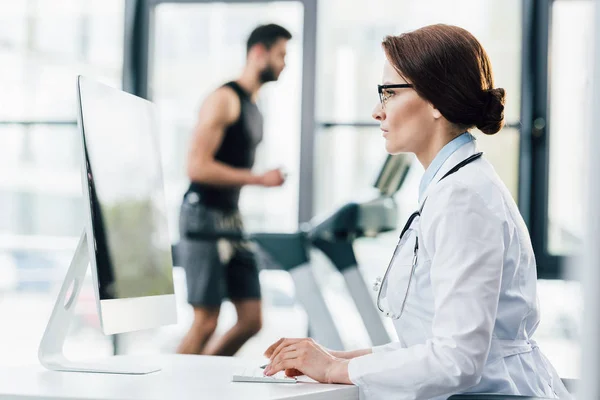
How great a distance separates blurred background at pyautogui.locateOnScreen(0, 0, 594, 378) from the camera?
12.0 feet

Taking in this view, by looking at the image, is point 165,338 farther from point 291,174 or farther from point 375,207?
point 375,207

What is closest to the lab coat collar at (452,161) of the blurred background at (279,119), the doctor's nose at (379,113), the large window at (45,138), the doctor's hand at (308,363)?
the doctor's nose at (379,113)

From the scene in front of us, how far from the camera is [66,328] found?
1.31m

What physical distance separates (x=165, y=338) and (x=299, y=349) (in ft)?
10.0

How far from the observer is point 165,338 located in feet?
13.5

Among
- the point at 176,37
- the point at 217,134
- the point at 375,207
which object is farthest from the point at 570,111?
the point at 176,37

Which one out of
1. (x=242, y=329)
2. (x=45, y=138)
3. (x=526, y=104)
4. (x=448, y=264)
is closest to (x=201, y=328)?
(x=242, y=329)

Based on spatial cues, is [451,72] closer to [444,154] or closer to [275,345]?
[444,154]

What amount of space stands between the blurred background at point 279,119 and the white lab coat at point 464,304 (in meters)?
2.31

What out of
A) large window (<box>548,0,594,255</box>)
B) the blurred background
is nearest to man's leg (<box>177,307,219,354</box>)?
the blurred background

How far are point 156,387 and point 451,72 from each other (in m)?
0.65

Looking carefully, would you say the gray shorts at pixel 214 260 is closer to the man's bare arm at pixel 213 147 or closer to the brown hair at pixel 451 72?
the man's bare arm at pixel 213 147

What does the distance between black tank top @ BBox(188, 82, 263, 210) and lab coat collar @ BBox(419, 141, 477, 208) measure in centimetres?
196

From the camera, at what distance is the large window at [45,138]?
4.16 m
